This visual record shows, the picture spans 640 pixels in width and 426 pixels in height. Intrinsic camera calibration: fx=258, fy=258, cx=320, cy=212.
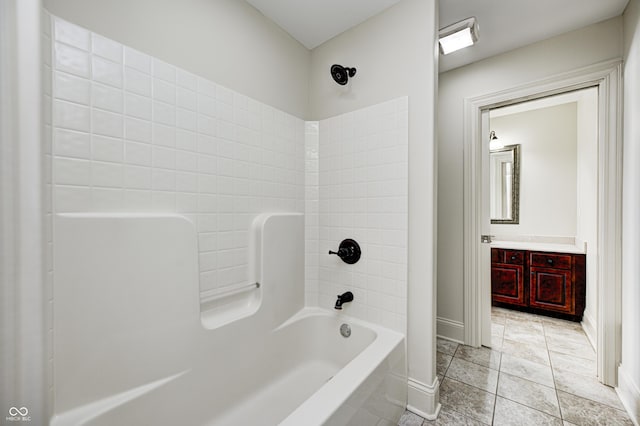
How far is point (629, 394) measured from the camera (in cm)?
150

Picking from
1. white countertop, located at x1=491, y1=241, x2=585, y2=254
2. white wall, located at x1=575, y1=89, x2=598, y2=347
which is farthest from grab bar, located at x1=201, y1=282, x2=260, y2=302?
white countertop, located at x1=491, y1=241, x2=585, y2=254

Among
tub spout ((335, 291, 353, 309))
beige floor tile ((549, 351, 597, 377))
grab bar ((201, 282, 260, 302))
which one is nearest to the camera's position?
grab bar ((201, 282, 260, 302))

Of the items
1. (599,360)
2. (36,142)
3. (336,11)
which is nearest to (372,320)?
(599,360)

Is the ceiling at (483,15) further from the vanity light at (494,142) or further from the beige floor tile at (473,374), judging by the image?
the beige floor tile at (473,374)

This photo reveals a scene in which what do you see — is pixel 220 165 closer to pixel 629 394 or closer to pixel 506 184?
pixel 629 394

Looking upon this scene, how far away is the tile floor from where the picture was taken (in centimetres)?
147

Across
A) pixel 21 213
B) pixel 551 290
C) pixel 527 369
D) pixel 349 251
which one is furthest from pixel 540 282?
pixel 21 213

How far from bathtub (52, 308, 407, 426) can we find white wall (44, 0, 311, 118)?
1479 mm

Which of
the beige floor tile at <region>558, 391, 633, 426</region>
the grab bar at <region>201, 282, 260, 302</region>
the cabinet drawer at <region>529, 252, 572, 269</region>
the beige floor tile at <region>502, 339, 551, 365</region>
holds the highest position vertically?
the grab bar at <region>201, 282, 260, 302</region>

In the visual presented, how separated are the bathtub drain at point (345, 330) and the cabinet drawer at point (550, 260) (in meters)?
2.44

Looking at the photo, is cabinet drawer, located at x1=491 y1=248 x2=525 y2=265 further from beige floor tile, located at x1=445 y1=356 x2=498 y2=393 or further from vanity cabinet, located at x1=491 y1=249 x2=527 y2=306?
beige floor tile, located at x1=445 y1=356 x2=498 y2=393

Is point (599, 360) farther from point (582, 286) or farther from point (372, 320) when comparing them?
point (372, 320)

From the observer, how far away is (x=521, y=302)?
2.93 metres

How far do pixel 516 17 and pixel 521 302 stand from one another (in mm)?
2792
